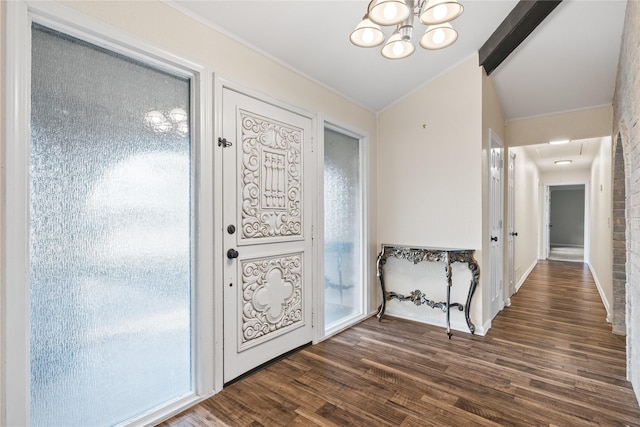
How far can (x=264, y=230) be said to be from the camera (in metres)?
2.54

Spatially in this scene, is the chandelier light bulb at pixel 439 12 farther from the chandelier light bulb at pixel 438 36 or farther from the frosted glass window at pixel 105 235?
the frosted glass window at pixel 105 235

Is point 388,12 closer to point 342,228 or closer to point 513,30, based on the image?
point 513,30

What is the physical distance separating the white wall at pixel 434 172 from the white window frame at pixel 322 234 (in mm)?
308

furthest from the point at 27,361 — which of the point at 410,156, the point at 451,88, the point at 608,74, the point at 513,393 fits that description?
the point at 608,74

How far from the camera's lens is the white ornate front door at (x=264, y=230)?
7.52 feet

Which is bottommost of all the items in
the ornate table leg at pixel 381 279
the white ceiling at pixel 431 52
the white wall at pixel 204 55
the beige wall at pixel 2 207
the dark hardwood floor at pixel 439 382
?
the dark hardwood floor at pixel 439 382

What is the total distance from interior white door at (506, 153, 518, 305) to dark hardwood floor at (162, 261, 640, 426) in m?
1.18

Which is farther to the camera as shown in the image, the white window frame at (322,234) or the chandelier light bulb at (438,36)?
the white window frame at (322,234)

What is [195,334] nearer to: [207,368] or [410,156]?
[207,368]

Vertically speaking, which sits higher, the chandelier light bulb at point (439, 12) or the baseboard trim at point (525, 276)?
the chandelier light bulb at point (439, 12)

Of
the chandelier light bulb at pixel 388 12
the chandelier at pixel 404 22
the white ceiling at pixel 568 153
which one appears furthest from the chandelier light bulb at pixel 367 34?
the white ceiling at pixel 568 153

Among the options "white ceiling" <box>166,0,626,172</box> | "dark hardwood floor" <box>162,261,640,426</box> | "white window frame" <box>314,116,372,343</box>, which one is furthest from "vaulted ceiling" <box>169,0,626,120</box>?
"dark hardwood floor" <box>162,261,640,426</box>

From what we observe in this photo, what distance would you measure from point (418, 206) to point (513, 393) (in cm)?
197

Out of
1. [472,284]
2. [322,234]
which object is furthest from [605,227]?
[322,234]
